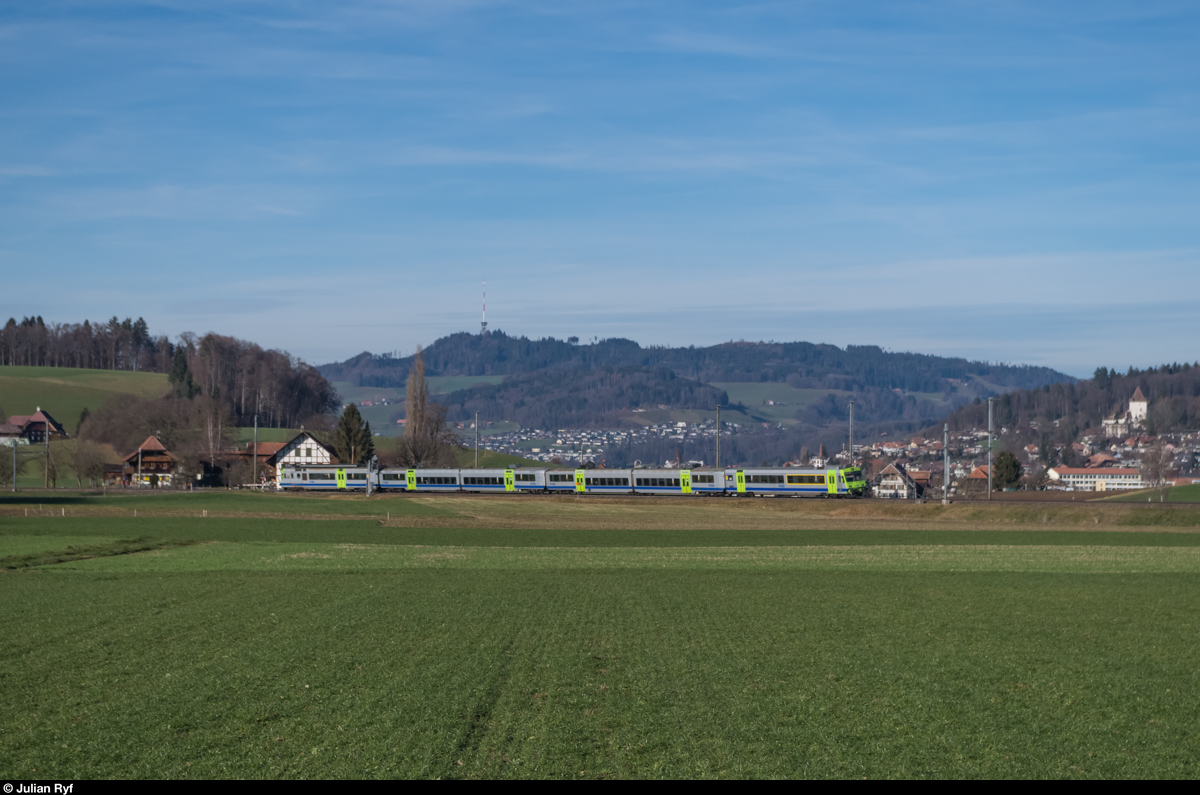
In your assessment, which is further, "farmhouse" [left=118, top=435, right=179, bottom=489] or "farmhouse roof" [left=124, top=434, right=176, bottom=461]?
"farmhouse roof" [left=124, top=434, right=176, bottom=461]

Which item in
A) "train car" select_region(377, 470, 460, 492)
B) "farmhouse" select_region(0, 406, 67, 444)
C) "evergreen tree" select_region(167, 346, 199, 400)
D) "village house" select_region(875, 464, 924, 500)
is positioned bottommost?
"village house" select_region(875, 464, 924, 500)

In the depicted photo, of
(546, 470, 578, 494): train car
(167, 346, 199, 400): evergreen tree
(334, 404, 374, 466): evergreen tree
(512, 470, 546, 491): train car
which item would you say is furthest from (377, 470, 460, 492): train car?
(167, 346, 199, 400): evergreen tree

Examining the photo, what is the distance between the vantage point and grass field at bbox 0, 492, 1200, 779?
12.7m

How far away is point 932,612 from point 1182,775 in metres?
13.4

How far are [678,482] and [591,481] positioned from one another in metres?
9.17

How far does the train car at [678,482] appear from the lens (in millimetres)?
87250

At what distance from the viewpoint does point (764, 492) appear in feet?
277

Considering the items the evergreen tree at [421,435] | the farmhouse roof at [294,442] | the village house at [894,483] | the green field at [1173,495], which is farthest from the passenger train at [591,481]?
the village house at [894,483]

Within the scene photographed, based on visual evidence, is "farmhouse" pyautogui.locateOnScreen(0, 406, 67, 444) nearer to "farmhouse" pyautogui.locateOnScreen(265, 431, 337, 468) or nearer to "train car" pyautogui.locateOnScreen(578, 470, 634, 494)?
"farmhouse" pyautogui.locateOnScreen(265, 431, 337, 468)

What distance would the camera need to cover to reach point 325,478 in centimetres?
10831

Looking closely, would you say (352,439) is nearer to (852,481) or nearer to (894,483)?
(852,481)

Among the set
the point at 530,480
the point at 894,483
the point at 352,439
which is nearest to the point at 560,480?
the point at 530,480

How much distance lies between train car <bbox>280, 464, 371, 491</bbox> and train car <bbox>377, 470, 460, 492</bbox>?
2378 millimetres

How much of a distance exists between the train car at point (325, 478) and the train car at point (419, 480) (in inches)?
93.6
